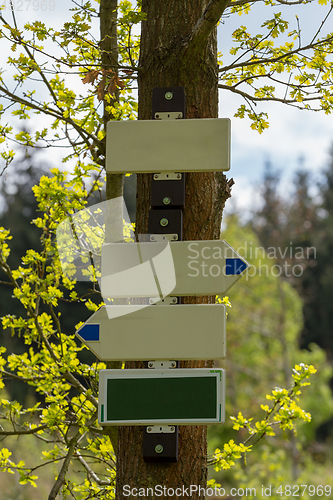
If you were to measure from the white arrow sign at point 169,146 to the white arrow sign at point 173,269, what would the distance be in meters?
0.30

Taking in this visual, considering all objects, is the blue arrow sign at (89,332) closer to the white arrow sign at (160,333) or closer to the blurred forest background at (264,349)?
the white arrow sign at (160,333)

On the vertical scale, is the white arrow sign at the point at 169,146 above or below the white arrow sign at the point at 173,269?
above

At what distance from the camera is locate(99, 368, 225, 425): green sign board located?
1.66 metres

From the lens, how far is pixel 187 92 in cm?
215

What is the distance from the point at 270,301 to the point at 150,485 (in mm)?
12497

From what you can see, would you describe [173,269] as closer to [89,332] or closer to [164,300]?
[164,300]

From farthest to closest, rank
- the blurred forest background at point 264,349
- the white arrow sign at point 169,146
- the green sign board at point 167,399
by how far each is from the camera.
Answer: the blurred forest background at point 264,349 < the white arrow sign at point 169,146 < the green sign board at point 167,399

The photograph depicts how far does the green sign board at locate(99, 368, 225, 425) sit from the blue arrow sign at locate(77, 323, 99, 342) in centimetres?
16

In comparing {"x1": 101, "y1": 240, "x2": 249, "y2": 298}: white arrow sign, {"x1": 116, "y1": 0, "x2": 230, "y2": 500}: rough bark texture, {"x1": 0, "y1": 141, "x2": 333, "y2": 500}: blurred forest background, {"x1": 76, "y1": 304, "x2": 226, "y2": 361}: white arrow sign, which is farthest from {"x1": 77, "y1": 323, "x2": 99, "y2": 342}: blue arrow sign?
{"x1": 0, "y1": 141, "x2": 333, "y2": 500}: blurred forest background

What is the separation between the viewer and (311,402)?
610 inches

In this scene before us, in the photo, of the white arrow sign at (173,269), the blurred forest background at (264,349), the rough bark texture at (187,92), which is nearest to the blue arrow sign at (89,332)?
the white arrow sign at (173,269)

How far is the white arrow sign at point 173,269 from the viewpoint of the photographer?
5.70 ft

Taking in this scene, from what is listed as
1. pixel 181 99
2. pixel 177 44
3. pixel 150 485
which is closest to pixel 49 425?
pixel 150 485

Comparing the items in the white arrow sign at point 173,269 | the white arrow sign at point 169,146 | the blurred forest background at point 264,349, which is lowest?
the blurred forest background at point 264,349
